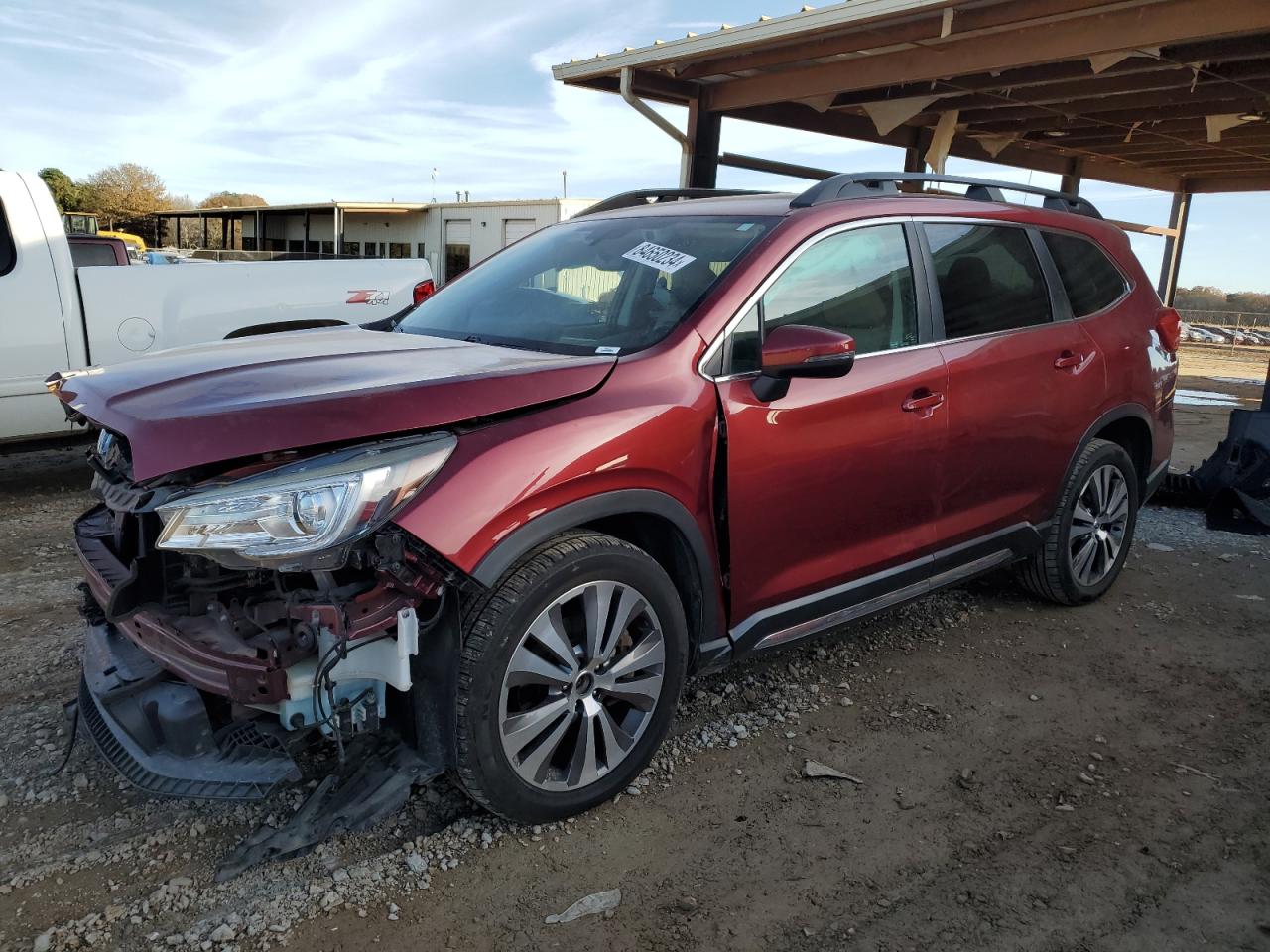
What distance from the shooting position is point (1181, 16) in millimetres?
7207

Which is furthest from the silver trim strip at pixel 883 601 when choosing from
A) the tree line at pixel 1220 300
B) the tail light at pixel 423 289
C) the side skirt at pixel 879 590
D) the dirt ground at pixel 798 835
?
the tree line at pixel 1220 300

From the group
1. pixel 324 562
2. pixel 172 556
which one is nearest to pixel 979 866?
pixel 324 562

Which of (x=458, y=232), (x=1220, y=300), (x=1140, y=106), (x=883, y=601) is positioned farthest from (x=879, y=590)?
(x=1220, y=300)

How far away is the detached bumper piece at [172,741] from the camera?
2363 millimetres

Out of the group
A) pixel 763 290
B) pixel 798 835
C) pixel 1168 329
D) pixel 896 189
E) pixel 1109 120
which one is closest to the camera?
pixel 798 835

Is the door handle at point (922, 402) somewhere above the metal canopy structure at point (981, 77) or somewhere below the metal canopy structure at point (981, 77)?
below

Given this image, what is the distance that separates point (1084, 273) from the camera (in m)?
4.46

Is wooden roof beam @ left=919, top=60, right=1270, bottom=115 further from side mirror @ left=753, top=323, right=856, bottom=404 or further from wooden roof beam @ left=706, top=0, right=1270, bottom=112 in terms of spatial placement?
side mirror @ left=753, top=323, right=856, bottom=404

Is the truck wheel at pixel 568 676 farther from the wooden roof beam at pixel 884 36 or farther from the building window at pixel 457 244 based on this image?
the building window at pixel 457 244

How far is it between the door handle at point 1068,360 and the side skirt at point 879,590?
707mm

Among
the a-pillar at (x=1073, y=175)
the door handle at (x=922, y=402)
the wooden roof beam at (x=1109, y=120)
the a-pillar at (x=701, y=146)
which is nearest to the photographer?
the door handle at (x=922, y=402)

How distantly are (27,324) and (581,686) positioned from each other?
5239 mm

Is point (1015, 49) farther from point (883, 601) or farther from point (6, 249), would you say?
point (6, 249)

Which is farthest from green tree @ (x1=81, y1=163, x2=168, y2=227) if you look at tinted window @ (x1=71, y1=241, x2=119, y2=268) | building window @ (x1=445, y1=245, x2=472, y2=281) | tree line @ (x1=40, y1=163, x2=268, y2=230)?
tinted window @ (x1=71, y1=241, x2=119, y2=268)
